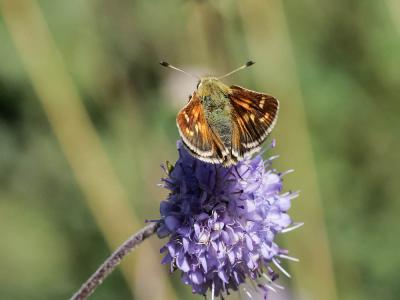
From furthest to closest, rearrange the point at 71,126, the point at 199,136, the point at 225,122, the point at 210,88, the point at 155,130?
the point at 155,130 < the point at 71,126 < the point at 210,88 < the point at 225,122 < the point at 199,136

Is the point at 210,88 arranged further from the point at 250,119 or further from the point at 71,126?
the point at 71,126

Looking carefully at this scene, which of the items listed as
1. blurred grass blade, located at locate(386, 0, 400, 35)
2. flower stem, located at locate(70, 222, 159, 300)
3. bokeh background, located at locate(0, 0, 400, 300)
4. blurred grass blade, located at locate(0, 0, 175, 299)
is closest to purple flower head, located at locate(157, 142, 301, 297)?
flower stem, located at locate(70, 222, 159, 300)

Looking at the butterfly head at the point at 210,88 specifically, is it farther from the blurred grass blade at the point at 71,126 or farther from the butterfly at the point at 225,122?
the blurred grass blade at the point at 71,126

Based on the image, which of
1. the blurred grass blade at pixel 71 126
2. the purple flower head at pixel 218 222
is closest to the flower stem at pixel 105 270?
the purple flower head at pixel 218 222

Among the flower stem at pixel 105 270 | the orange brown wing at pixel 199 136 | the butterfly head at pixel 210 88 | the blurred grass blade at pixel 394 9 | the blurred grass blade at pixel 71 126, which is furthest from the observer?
the blurred grass blade at pixel 394 9

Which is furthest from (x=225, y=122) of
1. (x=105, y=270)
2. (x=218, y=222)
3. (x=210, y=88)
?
(x=105, y=270)
